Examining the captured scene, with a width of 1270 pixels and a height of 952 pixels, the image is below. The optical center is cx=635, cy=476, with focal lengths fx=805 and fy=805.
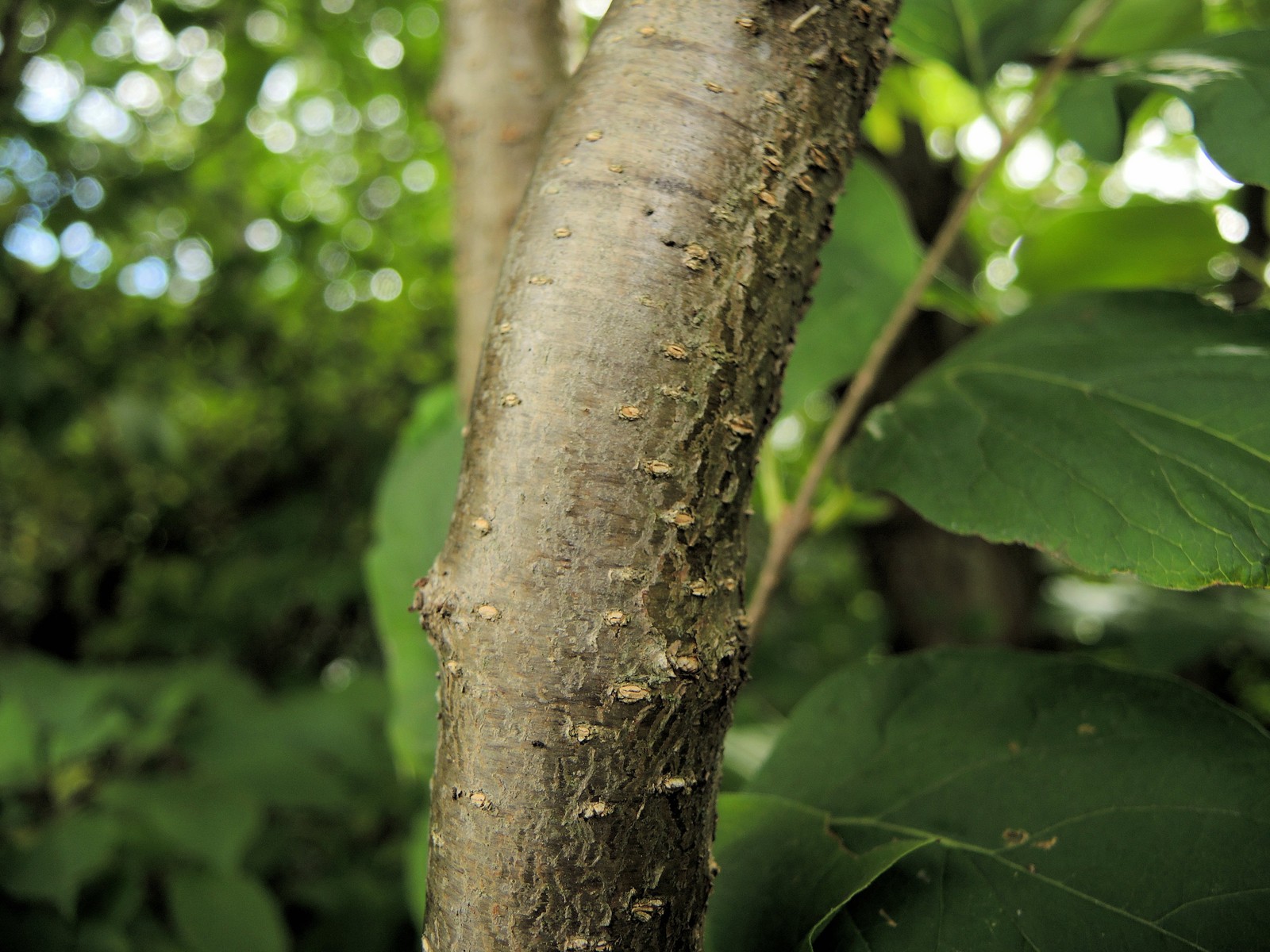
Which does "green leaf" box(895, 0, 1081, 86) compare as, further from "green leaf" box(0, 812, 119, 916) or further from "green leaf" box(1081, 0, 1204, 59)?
"green leaf" box(0, 812, 119, 916)

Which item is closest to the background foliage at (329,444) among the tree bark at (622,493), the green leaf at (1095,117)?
the green leaf at (1095,117)

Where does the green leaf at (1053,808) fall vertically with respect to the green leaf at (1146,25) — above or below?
below

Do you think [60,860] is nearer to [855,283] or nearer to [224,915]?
[224,915]

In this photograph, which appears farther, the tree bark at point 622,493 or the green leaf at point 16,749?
the green leaf at point 16,749

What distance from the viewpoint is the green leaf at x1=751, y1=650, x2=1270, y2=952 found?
522 millimetres

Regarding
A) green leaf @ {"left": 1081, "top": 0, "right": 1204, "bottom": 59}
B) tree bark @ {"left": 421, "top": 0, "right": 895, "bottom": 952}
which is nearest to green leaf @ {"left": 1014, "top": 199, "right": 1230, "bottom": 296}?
green leaf @ {"left": 1081, "top": 0, "right": 1204, "bottom": 59}

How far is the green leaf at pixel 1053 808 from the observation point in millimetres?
522

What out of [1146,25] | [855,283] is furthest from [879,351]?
[1146,25]

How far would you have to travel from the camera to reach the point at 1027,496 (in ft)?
2.02

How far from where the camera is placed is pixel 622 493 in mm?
434

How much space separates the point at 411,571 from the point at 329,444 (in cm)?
227

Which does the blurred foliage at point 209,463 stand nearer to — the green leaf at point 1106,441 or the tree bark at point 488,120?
the tree bark at point 488,120

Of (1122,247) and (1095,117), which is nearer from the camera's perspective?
(1095,117)

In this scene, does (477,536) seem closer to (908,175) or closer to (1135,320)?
(1135,320)
